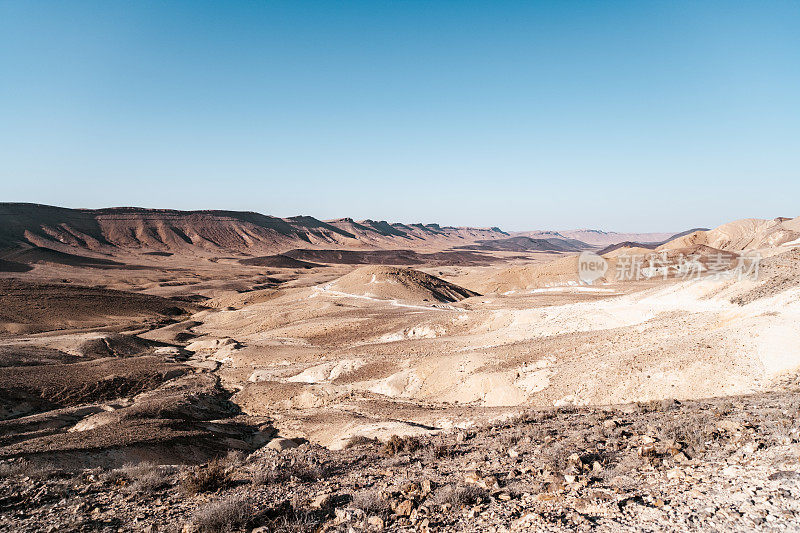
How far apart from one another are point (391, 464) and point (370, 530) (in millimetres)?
2884

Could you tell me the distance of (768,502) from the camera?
4945mm

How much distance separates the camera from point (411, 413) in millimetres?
15359

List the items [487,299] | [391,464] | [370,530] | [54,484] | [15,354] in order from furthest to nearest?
[487,299], [15,354], [391,464], [54,484], [370,530]

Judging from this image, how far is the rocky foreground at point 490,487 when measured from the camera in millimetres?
5125

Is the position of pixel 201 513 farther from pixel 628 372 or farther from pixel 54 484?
pixel 628 372

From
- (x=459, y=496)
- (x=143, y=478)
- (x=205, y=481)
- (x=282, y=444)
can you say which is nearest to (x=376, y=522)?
(x=459, y=496)

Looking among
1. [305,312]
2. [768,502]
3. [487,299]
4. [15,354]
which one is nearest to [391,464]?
[768,502]

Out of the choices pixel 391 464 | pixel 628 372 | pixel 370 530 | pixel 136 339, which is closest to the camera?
pixel 370 530

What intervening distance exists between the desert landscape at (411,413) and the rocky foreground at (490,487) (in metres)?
0.04

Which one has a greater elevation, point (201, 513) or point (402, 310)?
point (201, 513)

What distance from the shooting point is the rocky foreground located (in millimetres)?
5125

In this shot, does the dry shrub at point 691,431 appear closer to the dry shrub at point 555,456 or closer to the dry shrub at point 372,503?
the dry shrub at point 555,456

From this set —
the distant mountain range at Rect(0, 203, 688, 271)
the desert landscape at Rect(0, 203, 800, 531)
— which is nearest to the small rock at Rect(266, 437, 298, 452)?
the desert landscape at Rect(0, 203, 800, 531)

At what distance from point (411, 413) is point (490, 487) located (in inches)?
370
